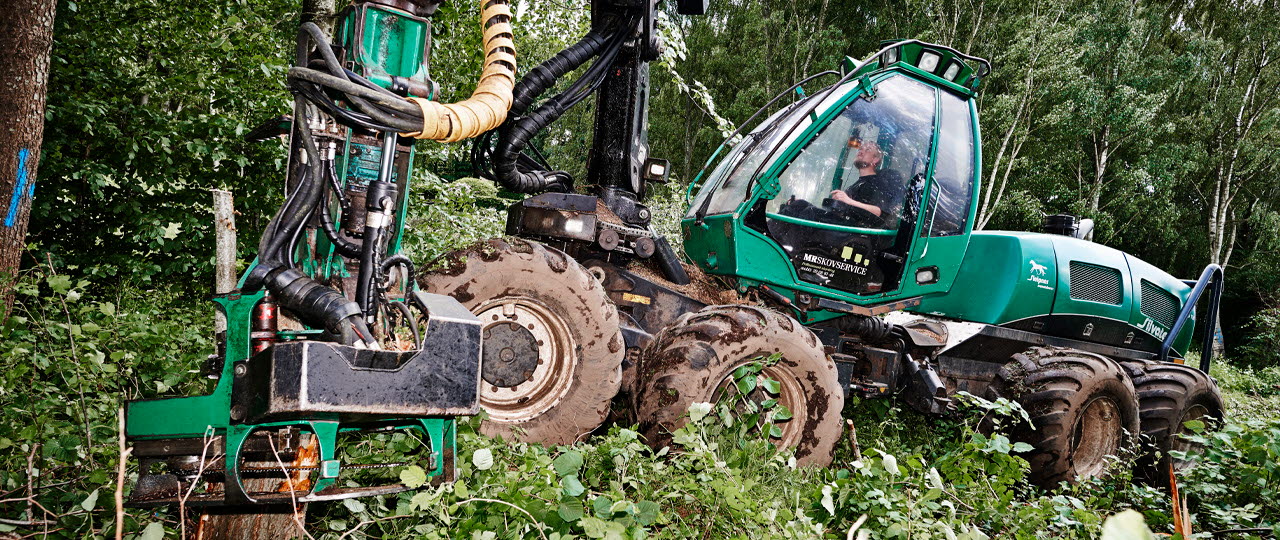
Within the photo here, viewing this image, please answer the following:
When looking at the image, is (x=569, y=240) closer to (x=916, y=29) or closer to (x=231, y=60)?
(x=231, y=60)

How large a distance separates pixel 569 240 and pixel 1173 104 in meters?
27.1

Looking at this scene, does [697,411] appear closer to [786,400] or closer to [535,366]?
[535,366]

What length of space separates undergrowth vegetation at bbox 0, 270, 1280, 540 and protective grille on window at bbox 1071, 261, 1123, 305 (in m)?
1.26

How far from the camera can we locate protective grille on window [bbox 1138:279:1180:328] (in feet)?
21.1

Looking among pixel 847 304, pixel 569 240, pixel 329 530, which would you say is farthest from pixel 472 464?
pixel 847 304

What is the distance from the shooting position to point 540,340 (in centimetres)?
396

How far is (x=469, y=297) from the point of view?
3.76 metres

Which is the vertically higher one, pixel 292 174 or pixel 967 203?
pixel 967 203

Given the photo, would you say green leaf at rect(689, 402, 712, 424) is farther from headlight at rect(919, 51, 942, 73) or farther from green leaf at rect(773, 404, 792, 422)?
headlight at rect(919, 51, 942, 73)

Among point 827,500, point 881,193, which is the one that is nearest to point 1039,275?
point 881,193

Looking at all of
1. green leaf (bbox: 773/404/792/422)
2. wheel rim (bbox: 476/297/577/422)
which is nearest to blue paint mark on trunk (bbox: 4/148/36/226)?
wheel rim (bbox: 476/297/577/422)

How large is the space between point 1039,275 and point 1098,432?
3.83 ft

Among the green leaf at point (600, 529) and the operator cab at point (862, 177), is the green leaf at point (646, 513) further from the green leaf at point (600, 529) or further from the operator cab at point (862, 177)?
the operator cab at point (862, 177)

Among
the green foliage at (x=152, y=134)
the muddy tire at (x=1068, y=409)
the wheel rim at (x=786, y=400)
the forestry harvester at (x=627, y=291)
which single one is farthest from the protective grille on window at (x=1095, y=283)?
the green foliage at (x=152, y=134)
